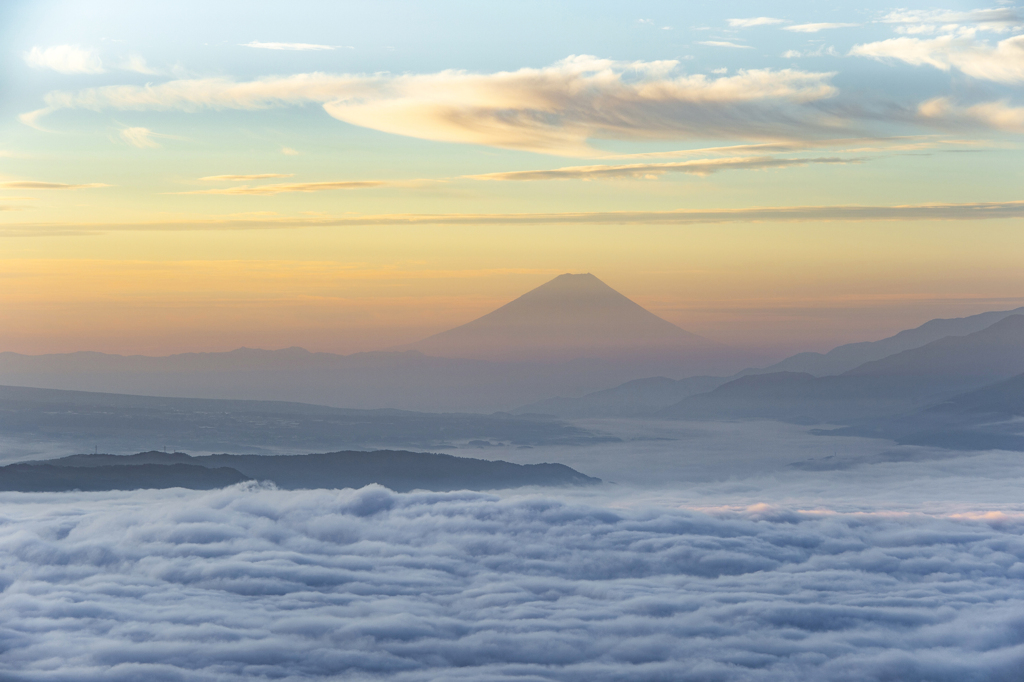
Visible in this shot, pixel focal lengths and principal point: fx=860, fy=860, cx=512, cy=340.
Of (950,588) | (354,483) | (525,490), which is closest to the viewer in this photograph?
(950,588)

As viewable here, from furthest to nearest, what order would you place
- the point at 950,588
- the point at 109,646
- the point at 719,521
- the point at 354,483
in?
the point at 354,483
the point at 719,521
the point at 950,588
the point at 109,646

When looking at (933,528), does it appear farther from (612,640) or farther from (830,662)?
(612,640)

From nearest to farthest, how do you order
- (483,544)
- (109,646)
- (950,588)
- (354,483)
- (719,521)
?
(109,646) < (950,588) < (483,544) < (719,521) < (354,483)

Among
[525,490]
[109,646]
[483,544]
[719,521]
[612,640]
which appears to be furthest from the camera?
[525,490]

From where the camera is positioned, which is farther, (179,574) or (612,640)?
(179,574)

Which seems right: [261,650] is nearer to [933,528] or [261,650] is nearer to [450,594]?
[450,594]

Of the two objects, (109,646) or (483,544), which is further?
(483,544)

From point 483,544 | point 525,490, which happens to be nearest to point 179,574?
point 483,544

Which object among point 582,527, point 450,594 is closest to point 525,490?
point 582,527

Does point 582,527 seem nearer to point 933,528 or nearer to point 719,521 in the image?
point 719,521
